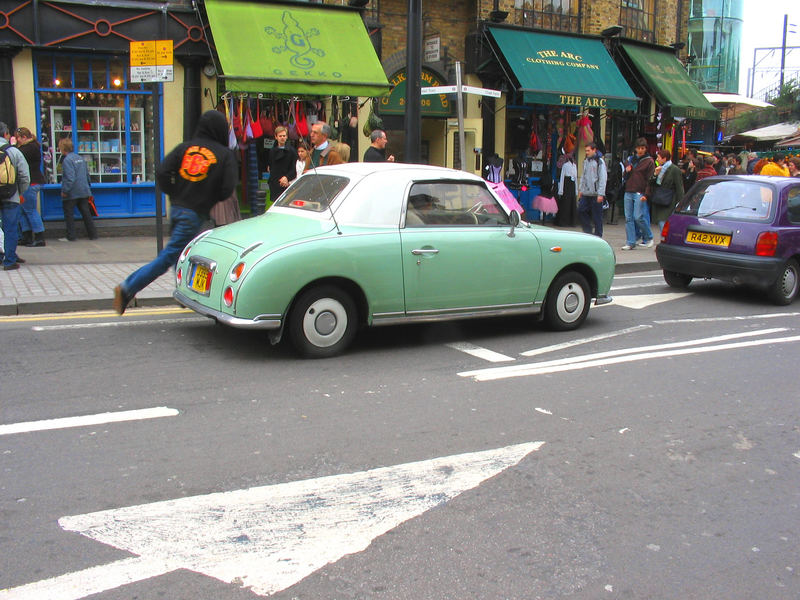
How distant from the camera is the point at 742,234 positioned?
982 centimetres

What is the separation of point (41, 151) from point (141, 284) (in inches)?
283

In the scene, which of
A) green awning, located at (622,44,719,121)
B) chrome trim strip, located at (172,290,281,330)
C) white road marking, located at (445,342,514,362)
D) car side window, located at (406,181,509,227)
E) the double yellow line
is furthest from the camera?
green awning, located at (622,44,719,121)

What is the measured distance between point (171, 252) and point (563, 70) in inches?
536

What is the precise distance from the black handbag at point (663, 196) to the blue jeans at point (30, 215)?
407 inches

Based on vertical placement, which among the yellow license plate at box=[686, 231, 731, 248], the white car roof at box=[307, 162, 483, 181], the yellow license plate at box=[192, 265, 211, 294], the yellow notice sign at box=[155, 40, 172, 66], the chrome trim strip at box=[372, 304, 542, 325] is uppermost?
the yellow notice sign at box=[155, 40, 172, 66]

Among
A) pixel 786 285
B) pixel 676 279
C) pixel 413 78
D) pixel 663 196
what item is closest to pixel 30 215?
pixel 413 78

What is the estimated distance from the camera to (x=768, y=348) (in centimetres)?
747

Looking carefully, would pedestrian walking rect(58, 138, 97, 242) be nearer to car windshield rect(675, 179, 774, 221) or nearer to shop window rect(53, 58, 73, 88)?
shop window rect(53, 58, 73, 88)

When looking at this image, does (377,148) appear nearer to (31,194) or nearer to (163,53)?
(163,53)

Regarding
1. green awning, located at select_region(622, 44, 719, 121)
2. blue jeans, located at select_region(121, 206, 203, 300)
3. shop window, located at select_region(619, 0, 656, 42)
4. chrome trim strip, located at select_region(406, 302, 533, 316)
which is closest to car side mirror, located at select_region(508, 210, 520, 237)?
chrome trim strip, located at select_region(406, 302, 533, 316)

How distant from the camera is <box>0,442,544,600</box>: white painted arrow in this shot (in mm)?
3182

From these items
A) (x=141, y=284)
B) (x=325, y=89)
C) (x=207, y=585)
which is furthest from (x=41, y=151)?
(x=207, y=585)

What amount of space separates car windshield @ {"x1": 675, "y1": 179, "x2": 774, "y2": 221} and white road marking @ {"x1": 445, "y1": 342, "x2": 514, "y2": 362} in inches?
187

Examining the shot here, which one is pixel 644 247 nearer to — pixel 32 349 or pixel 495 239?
pixel 495 239
